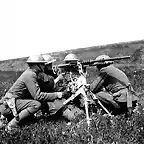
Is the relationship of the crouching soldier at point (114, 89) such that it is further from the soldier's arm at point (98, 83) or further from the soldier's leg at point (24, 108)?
the soldier's leg at point (24, 108)

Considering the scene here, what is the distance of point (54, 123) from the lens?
894 cm

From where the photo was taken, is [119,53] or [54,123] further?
[119,53]

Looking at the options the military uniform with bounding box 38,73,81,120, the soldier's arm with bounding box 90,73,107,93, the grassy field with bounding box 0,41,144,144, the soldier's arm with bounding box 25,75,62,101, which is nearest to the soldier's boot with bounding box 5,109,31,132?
the grassy field with bounding box 0,41,144,144

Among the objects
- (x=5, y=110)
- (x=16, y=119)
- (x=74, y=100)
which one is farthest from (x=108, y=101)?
(x=5, y=110)

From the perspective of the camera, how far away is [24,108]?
8648mm


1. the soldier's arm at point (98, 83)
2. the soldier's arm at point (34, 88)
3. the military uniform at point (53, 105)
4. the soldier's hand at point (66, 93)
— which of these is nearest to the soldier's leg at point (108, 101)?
the soldier's arm at point (98, 83)

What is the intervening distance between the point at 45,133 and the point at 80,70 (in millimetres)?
2261

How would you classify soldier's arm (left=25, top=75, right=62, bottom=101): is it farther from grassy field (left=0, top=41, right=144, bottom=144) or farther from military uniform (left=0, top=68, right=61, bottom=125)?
grassy field (left=0, top=41, right=144, bottom=144)

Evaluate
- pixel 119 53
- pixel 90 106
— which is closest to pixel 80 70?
pixel 90 106

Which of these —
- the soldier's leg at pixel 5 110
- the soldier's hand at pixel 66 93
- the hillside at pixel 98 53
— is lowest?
the soldier's leg at pixel 5 110

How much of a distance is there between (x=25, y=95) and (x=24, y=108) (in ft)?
1.31

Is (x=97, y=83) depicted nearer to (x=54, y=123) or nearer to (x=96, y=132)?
(x=54, y=123)

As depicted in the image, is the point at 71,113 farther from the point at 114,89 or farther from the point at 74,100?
the point at 114,89

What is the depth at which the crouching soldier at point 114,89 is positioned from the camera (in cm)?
897
